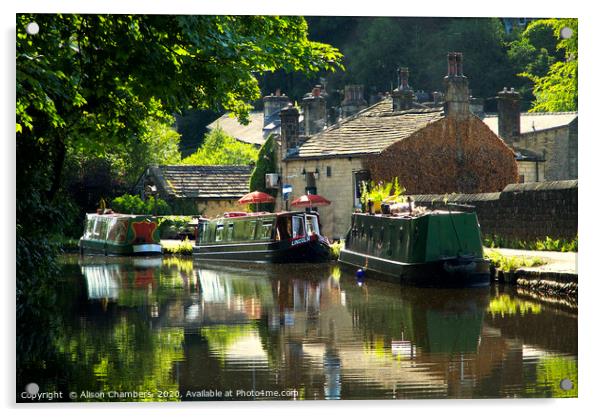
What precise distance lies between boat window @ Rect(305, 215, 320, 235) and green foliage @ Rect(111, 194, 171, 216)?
4.06 meters

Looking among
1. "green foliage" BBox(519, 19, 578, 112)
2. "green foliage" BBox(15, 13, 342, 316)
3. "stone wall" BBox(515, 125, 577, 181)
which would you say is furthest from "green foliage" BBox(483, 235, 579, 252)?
"green foliage" BBox(15, 13, 342, 316)

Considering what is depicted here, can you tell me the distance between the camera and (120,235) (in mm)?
39812

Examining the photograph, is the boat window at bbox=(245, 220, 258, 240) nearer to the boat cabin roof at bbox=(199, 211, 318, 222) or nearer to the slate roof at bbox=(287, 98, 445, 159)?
the boat cabin roof at bbox=(199, 211, 318, 222)

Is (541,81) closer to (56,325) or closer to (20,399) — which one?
(56,325)

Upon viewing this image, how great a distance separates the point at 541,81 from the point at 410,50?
297 centimetres

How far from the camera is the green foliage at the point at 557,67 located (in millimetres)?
13974

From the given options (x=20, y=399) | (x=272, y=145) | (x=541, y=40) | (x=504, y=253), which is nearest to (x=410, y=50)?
(x=541, y=40)

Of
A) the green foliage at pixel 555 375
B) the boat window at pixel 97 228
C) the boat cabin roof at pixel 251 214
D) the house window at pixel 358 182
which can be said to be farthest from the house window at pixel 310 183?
the green foliage at pixel 555 375

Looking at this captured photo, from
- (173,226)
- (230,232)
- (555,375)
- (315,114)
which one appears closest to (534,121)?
(230,232)

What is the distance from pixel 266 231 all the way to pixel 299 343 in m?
19.4

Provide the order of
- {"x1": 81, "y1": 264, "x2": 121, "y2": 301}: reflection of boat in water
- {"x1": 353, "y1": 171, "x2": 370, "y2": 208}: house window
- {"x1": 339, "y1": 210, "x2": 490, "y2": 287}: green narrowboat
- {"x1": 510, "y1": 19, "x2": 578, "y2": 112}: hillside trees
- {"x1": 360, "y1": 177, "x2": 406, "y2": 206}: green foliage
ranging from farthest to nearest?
1. {"x1": 353, "y1": 171, "x2": 370, "y2": 208}: house window
2. {"x1": 360, "y1": 177, "x2": 406, "y2": 206}: green foliage
3. {"x1": 81, "y1": 264, "x2": 121, "y2": 301}: reflection of boat in water
4. {"x1": 339, "y1": 210, "x2": 490, "y2": 287}: green narrowboat
5. {"x1": 510, "y1": 19, "x2": 578, "y2": 112}: hillside trees

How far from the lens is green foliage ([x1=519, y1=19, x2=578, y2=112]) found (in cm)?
1397

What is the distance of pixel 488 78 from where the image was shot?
824 inches

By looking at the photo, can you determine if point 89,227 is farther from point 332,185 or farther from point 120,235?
point 332,185
